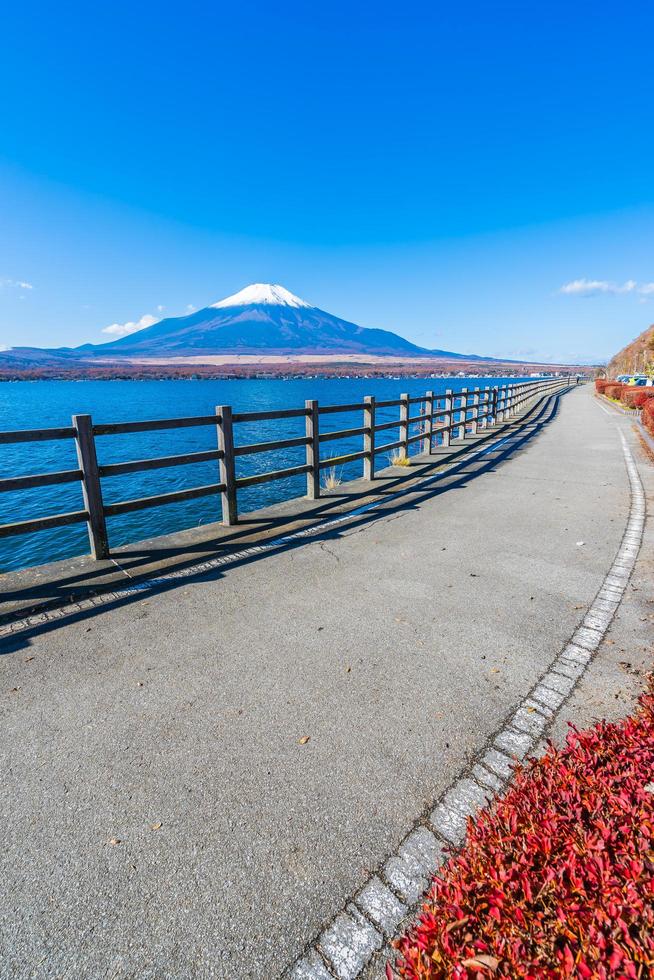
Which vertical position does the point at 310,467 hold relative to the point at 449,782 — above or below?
above

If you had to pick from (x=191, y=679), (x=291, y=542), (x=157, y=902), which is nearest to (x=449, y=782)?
(x=157, y=902)

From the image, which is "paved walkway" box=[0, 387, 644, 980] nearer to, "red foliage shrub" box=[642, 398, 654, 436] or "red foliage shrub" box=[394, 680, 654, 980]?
"red foliage shrub" box=[394, 680, 654, 980]

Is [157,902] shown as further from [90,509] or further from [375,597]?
[90,509]

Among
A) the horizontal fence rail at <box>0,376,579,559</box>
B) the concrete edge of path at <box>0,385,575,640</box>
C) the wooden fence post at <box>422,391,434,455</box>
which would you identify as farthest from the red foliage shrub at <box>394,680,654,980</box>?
the wooden fence post at <box>422,391,434,455</box>

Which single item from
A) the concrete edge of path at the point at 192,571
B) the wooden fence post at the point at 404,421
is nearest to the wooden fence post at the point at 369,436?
the concrete edge of path at the point at 192,571

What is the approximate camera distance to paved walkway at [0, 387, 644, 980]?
1.91 m

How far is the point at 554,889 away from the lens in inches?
61.1

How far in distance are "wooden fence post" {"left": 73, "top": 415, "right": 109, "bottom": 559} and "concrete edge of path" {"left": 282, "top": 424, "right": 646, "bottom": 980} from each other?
4.25 metres

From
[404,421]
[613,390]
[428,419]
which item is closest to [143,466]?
[404,421]

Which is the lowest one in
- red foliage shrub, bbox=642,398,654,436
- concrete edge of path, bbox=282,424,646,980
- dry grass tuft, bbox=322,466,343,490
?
dry grass tuft, bbox=322,466,343,490

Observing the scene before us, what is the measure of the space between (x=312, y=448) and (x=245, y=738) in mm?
5385

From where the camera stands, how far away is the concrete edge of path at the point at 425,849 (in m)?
1.77

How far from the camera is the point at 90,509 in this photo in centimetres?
532

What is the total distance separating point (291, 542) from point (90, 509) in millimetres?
2395
